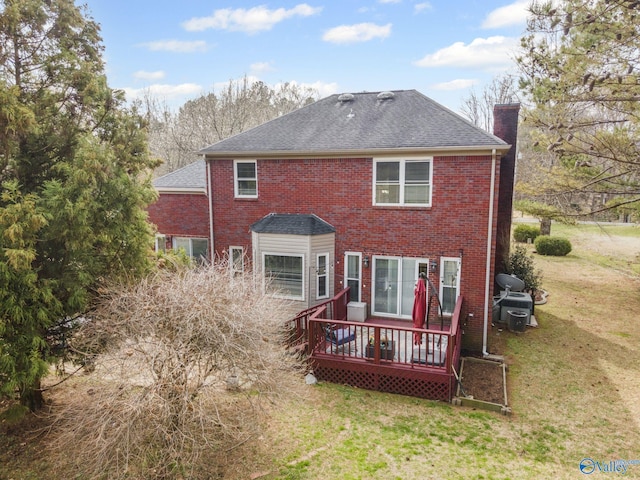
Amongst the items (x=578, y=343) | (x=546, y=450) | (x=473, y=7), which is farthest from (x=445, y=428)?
(x=473, y=7)

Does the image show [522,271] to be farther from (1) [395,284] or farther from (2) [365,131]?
(2) [365,131]

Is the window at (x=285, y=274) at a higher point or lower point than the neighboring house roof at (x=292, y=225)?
lower

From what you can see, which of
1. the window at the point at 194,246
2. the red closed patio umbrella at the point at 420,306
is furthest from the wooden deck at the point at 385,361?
the window at the point at 194,246

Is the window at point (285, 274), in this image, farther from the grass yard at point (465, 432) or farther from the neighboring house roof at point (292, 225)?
the grass yard at point (465, 432)

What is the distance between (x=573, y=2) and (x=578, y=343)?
948cm

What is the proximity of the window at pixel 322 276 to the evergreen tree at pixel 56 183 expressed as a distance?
5487 millimetres

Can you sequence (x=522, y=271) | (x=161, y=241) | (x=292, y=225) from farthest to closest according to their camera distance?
1. (x=522, y=271)
2. (x=161, y=241)
3. (x=292, y=225)

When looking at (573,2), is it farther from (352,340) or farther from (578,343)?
(352,340)

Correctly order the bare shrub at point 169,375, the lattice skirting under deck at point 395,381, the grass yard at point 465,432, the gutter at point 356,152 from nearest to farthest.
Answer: the bare shrub at point 169,375
the grass yard at point 465,432
the lattice skirting under deck at point 395,381
the gutter at point 356,152

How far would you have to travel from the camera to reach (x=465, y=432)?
7.58 meters

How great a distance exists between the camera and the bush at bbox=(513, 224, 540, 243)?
94.9ft

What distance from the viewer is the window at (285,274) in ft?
41.1

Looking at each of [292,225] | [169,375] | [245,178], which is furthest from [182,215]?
[169,375]

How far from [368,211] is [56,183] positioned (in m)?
8.01
